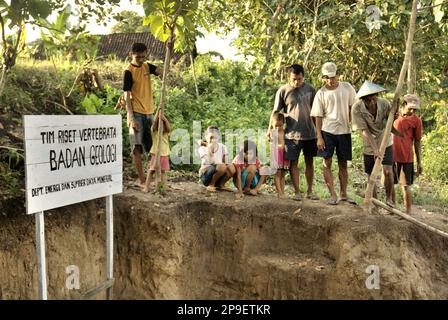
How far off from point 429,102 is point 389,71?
0.97 metres

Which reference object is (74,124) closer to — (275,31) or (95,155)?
(95,155)

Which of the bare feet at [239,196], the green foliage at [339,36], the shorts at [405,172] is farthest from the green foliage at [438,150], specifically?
the bare feet at [239,196]

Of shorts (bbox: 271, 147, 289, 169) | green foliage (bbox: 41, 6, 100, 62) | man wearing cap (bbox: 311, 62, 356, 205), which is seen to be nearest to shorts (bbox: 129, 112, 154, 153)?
green foliage (bbox: 41, 6, 100, 62)

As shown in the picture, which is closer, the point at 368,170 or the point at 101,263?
the point at 101,263

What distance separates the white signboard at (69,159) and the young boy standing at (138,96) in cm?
105

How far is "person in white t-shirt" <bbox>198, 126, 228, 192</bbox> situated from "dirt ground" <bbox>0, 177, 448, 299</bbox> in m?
0.24

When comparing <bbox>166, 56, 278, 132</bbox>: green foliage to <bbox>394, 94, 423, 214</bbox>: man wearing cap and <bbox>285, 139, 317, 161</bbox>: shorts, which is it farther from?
<bbox>394, 94, 423, 214</bbox>: man wearing cap

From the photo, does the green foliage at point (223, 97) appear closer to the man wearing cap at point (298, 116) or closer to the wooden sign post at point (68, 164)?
the man wearing cap at point (298, 116)

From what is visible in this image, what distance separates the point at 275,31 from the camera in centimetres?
926

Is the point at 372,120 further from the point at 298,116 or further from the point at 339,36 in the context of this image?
the point at 339,36

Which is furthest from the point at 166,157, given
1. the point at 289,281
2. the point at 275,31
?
the point at 275,31

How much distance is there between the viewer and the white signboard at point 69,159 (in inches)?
148

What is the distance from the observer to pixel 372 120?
18.1ft

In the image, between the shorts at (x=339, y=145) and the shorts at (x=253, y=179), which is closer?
the shorts at (x=339, y=145)
